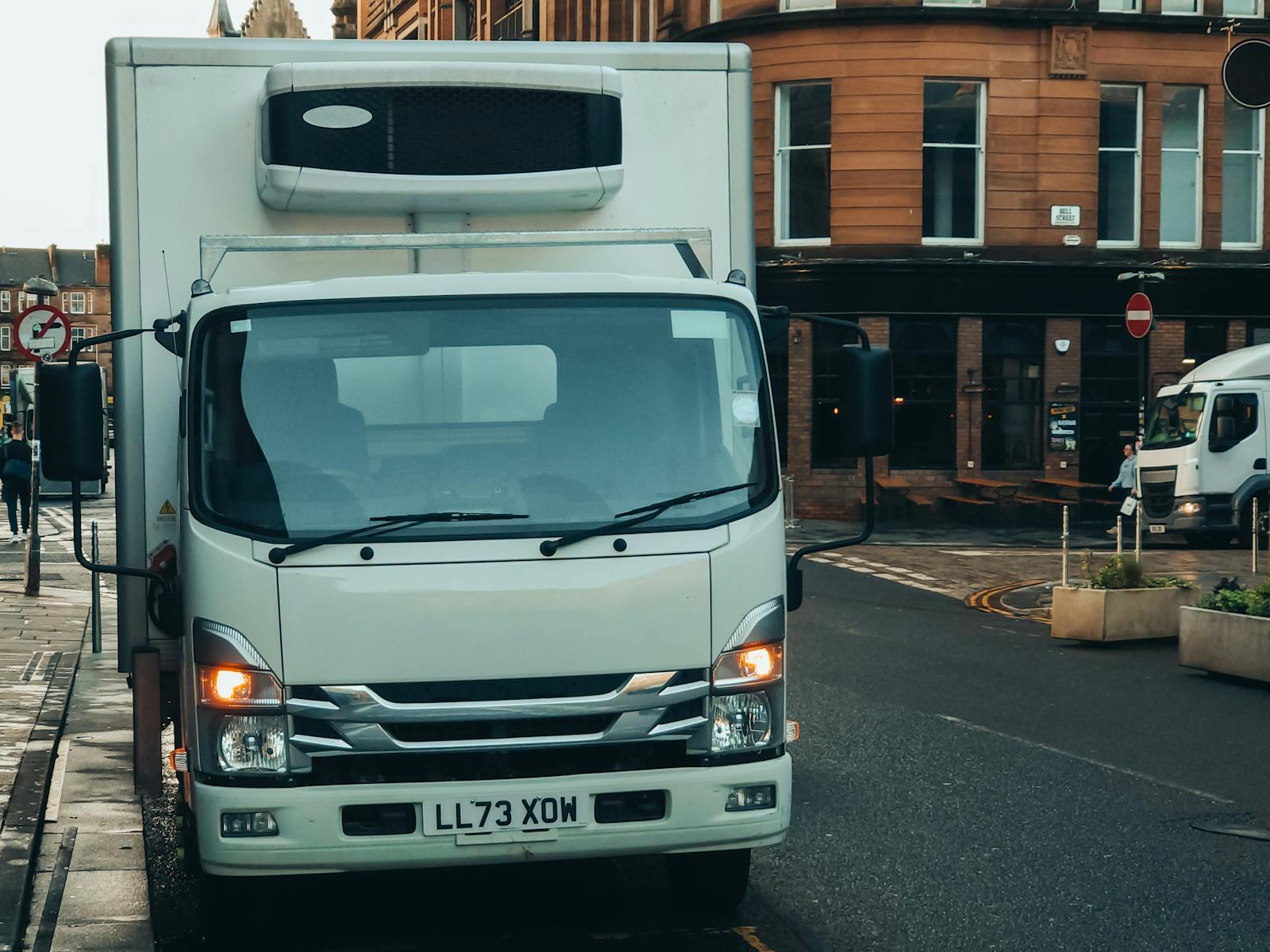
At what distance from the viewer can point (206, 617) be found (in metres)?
5.03

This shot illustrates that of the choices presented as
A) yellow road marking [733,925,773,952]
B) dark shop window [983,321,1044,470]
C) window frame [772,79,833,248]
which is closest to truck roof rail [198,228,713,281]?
yellow road marking [733,925,773,952]

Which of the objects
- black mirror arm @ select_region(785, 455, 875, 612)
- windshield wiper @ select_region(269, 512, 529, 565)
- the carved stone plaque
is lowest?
black mirror arm @ select_region(785, 455, 875, 612)

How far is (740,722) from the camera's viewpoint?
5203 mm

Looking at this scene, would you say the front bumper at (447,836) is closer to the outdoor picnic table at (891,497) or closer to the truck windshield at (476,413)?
the truck windshield at (476,413)

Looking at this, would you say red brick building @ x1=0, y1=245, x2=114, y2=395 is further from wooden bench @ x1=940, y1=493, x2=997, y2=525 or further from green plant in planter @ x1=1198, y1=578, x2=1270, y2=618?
green plant in planter @ x1=1198, y1=578, x2=1270, y2=618

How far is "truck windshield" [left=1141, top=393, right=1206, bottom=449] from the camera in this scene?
25.2 meters

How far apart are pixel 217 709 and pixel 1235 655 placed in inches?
334

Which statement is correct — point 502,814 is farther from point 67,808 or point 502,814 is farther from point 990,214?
point 990,214

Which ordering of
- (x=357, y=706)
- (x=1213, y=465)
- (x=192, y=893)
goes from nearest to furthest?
1. (x=357, y=706)
2. (x=192, y=893)
3. (x=1213, y=465)

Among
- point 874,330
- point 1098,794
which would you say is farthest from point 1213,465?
point 1098,794

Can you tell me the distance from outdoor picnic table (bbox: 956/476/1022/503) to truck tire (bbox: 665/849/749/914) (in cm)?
2500

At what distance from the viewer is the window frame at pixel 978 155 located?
3131cm

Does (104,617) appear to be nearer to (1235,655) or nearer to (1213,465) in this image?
(1235,655)

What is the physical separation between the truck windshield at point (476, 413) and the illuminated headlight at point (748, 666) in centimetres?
43
